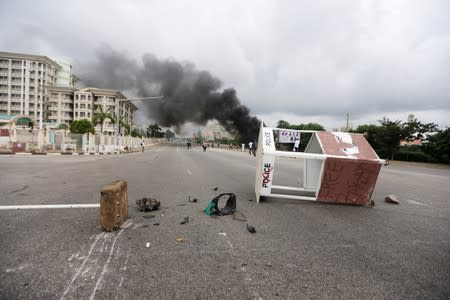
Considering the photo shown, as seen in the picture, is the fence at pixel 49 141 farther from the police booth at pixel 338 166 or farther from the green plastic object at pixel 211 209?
the police booth at pixel 338 166

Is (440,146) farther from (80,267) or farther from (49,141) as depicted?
(49,141)

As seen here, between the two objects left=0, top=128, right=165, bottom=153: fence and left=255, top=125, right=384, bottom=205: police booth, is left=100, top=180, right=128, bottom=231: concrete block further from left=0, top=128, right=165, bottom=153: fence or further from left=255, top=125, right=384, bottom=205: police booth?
left=0, top=128, right=165, bottom=153: fence

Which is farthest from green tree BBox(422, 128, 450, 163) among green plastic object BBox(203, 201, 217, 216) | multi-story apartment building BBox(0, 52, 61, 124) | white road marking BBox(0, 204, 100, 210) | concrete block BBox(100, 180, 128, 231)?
multi-story apartment building BBox(0, 52, 61, 124)

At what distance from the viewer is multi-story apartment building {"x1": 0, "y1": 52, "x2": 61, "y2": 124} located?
75.6 metres

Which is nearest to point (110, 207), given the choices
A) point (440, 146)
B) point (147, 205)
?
point (147, 205)

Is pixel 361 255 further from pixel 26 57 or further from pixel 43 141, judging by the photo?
pixel 26 57

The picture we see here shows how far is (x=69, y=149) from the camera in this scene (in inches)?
981

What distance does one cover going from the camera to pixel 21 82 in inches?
3024

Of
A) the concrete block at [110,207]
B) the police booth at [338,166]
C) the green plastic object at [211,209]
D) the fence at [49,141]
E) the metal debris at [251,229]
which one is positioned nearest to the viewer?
the concrete block at [110,207]

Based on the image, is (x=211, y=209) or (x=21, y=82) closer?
(x=211, y=209)

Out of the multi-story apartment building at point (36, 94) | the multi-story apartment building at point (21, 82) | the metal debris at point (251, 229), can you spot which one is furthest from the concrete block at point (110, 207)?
the multi-story apartment building at point (21, 82)

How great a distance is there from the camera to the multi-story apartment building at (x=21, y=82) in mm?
75625

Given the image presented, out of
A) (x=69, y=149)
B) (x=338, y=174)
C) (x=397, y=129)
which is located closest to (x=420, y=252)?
(x=338, y=174)

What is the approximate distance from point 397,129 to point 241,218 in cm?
3300
